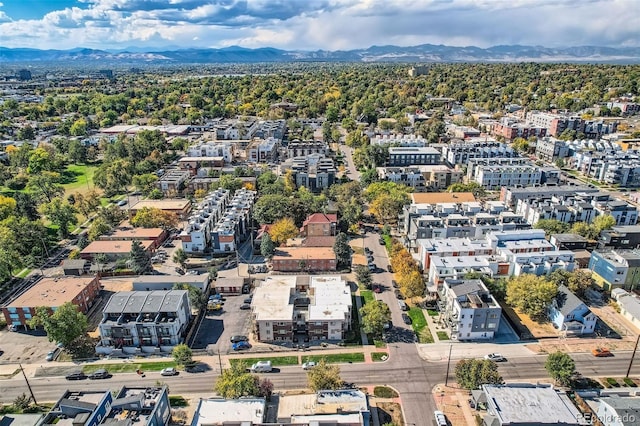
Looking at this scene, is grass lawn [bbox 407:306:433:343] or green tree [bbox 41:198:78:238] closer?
grass lawn [bbox 407:306:433:343]

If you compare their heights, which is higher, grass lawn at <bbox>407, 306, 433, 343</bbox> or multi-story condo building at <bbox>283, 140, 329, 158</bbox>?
multi-story condo building at <bbox>283, 140, 329, 158</bbox>

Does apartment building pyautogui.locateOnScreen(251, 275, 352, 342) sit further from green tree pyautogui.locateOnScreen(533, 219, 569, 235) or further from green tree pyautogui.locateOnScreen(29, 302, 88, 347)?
green tree pyautogui.locateOnScreen(533, 219, 569, 235)

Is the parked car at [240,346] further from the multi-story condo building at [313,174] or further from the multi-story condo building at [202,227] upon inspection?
the multi-story condo building at [313,174]

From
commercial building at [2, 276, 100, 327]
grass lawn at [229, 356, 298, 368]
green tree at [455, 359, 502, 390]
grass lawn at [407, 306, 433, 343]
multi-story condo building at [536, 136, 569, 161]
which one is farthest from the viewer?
multi-story condo building at [536, 136, 569, 161]

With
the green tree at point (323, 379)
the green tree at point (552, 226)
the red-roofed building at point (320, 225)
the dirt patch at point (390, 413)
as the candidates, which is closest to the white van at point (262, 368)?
the green tree at point (323, 379)

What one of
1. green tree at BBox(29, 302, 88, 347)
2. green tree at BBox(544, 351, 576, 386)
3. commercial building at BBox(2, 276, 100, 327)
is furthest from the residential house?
green tree at BBox(544, 351, 576, 386)

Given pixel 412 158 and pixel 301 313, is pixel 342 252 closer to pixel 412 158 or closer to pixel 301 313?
pixel 301 313
